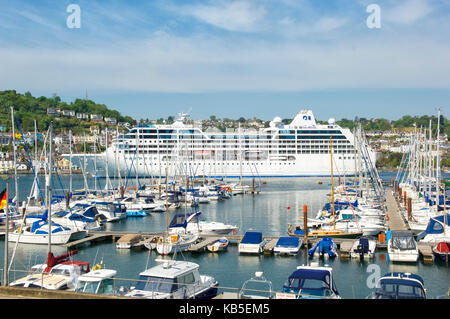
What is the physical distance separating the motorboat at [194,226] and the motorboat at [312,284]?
14418mm

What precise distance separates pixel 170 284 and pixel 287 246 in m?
12.3

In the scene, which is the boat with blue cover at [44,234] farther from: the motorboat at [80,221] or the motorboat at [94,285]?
the motorboat at [94,285]

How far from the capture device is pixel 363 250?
22844 millimetres

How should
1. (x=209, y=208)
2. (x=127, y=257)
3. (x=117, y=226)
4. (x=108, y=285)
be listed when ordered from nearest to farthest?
(x=108, y=285) → (x=127, y=257) → (x=117, y=226) → (x=209, y=208)

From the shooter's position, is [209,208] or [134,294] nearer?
[134,294]

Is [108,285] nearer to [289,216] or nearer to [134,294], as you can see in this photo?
[134,294]

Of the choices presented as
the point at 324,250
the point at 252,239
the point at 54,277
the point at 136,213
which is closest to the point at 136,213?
the point at 136,213

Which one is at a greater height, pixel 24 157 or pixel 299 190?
pixel 24 157

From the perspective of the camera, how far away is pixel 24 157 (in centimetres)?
12288

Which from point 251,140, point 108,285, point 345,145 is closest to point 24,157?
point 251,140

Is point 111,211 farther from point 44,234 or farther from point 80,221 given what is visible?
point 44,234

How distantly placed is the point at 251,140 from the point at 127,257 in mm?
66672

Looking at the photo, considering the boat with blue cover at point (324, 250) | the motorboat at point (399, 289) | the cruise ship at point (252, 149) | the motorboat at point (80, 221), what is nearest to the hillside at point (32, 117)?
the cruise ship at point (252, 149)
